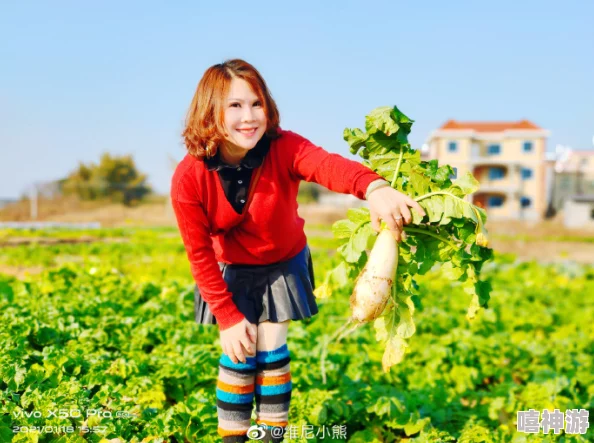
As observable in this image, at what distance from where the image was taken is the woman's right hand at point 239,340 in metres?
2.44

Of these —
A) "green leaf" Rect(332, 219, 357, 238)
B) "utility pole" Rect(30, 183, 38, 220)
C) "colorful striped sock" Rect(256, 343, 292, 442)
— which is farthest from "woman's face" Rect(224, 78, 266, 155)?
"utility pole" Rect(30, 183, 38, 220)

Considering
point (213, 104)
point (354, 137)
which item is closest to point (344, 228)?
point (354, 137)

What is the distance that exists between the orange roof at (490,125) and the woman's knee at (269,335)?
122ft

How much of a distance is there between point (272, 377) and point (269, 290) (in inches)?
14.5

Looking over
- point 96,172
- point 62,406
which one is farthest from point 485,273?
point 96,172

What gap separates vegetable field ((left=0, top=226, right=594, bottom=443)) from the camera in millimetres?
2611

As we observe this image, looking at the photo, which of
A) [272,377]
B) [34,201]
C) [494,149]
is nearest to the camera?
[272,377]

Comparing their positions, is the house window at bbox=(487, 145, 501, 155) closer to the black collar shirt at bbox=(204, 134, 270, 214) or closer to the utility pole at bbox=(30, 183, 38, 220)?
the utility pole at bbox=(30, 183, 38, 220)

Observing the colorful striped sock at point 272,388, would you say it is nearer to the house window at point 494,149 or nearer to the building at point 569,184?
the house window at point 494,149

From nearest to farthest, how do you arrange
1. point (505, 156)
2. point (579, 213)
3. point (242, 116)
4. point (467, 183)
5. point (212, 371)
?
1. point (467, 183)
2. point (242, 116)
3. point (212, 371)
4. point (579, 213)
5. point (505, 156)

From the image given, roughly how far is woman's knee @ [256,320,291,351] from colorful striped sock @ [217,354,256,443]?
0.07 metres

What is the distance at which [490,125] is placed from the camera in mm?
39312

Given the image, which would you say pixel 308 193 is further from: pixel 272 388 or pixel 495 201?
pixel 272 388

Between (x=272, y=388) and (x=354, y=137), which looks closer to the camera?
(x=354, y=137)
